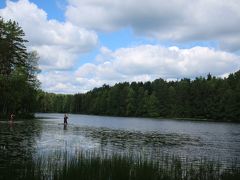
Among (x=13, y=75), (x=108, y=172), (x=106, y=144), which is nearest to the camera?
(x=108, y=172)

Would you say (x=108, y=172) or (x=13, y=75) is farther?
(x=13, y=75)

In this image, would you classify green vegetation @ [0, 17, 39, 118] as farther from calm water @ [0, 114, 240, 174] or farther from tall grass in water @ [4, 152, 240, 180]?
tall grass in water @ [4, 152, 240, 180]

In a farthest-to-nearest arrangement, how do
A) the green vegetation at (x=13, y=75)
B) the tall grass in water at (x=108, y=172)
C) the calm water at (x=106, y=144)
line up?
the green vegetation at (x=13, y=75) < the calm water at (x=106, y=144) < the tall grass in water at (x=108, y=172)

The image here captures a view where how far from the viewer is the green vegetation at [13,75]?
92750mm

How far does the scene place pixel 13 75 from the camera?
93250mm

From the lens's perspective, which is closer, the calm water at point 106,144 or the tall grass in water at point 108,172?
the tall grass in water at point 108,172

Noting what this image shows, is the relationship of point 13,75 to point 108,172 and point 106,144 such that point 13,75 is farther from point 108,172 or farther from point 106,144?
point 108,172

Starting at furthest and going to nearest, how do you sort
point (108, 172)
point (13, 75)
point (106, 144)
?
1. point (13, 75)
2. point (106, 144)
3. point (108, 172)

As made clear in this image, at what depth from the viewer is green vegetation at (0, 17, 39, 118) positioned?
92.8 meters

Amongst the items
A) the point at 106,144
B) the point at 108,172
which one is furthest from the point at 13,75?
the point at 108,172

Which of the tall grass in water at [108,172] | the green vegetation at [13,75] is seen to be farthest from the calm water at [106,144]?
the green vegetation at [13,75]

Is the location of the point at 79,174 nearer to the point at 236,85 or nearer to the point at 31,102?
the point at 31,102

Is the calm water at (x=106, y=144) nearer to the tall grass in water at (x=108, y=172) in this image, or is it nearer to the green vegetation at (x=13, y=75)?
the tall grass in water at (x=108, y=172)

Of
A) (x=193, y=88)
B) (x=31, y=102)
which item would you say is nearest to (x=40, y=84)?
(x=31, y=102)
